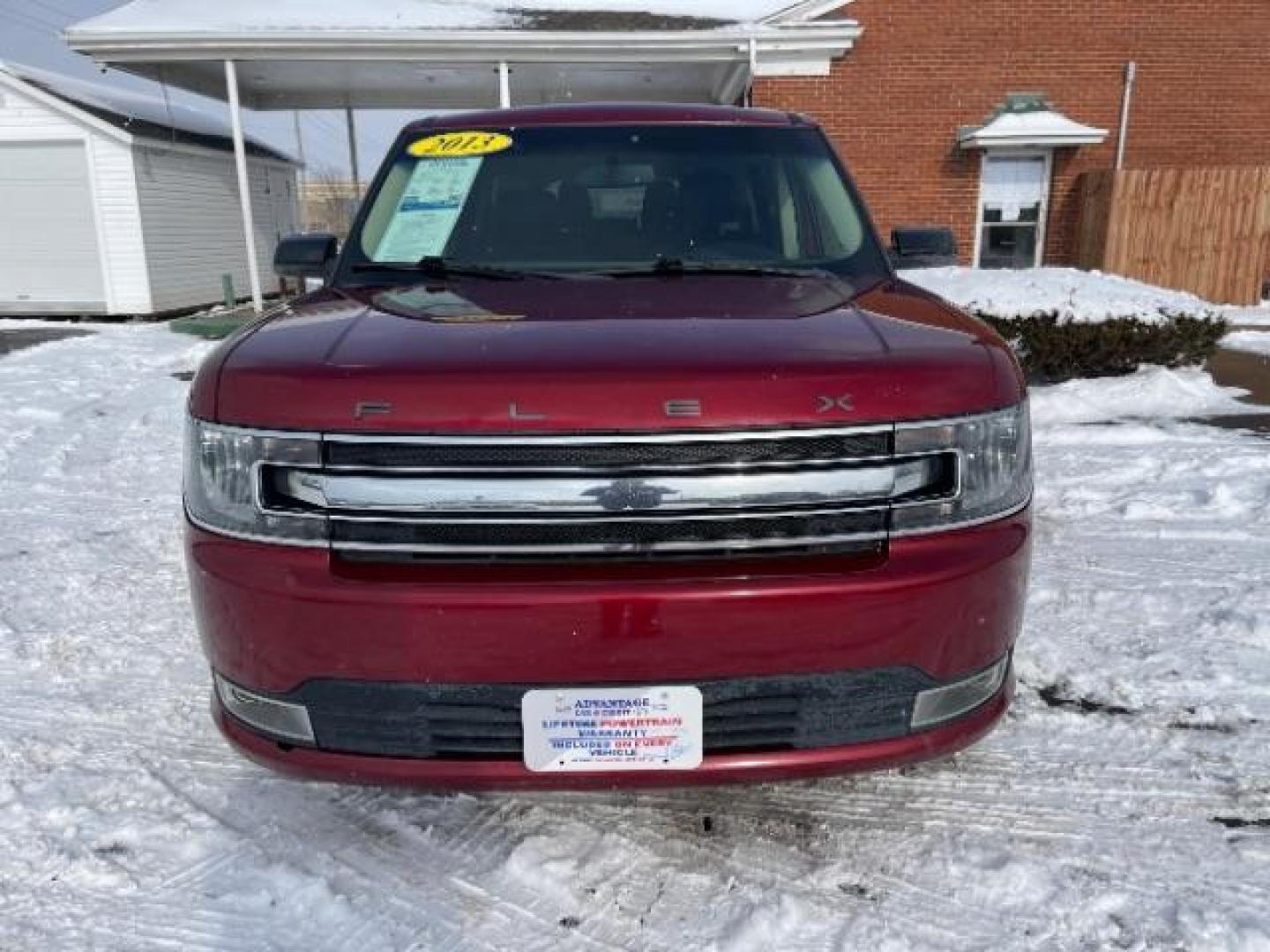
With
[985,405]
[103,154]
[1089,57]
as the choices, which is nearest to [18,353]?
[103,154]

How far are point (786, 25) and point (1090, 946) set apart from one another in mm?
12201

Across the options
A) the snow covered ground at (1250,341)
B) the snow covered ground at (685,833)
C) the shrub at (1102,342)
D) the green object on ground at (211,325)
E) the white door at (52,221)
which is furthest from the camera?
the white door at (52,221)

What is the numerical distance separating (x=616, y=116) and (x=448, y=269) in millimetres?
964

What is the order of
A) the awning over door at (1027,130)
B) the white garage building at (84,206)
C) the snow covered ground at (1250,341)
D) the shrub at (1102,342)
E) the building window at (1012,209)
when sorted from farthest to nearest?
the white garage building at (84,206), the building window at (1012,209), the awning over door at (1027,130), the snow covered ground at (1250,341), the shrub at (1102,342)

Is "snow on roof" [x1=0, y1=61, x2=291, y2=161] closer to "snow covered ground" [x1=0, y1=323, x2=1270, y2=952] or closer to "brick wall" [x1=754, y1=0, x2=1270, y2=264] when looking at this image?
"brick wall" [x1=754, y1=0, x2=1270, y2=264]

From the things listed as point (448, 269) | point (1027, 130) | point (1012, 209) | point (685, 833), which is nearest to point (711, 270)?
point (448, 269)

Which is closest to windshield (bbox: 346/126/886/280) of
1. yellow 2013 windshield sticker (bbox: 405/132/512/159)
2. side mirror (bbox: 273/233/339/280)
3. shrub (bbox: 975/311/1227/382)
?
yellow 2013 windshield sticker (bbox: 405/132/512/159)

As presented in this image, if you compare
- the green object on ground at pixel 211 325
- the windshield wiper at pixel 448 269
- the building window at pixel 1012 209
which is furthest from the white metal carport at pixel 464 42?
the windshield wiper at pixel 448 269

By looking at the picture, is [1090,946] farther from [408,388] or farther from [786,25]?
[786,25]

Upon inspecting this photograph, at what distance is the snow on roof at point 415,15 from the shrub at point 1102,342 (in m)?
6.95

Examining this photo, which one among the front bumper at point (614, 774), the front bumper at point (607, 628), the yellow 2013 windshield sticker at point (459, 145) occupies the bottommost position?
the front bumper at point (614, 774)

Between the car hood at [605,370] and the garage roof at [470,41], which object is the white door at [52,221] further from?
the car hood at [605,370]

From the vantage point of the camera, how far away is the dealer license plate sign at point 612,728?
1.77 m

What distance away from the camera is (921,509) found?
1.83 meters
